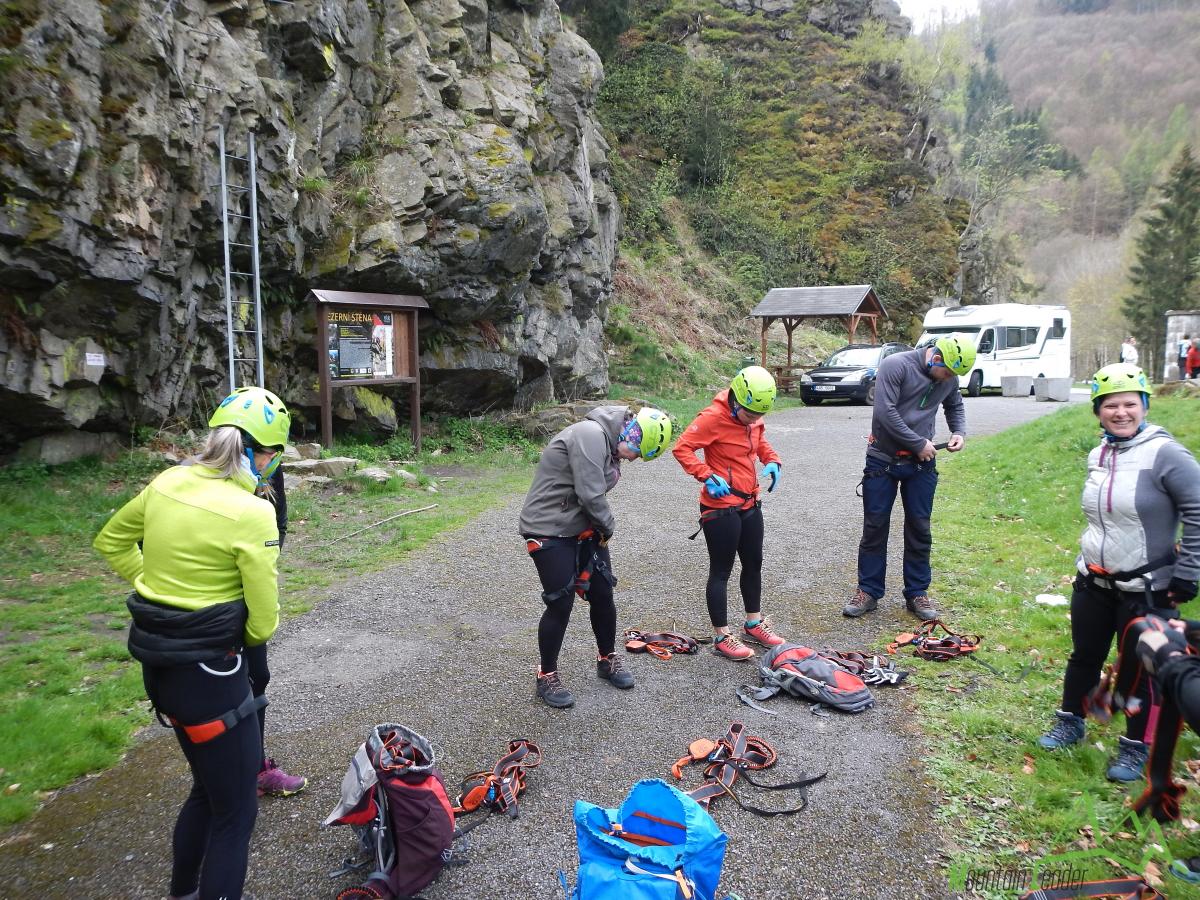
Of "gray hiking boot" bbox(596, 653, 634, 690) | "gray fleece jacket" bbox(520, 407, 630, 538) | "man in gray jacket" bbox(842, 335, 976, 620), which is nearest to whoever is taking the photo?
"gray fleece jacket" bbox(520, 407, 630, 538)

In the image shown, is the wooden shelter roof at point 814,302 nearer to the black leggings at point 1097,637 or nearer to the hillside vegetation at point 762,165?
the hillside vegetation at point 762,165

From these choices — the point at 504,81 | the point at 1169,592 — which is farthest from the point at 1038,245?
the point at 1169,592

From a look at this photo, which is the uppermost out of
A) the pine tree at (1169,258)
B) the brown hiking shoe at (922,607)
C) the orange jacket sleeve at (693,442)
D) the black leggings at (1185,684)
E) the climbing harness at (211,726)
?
the pine tree at (1169,258)

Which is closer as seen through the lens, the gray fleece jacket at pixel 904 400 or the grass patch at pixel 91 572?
the grass patch at pixel 91 572

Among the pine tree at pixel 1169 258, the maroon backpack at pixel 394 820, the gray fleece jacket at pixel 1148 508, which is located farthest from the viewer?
the pine tree at pixel 1169 258

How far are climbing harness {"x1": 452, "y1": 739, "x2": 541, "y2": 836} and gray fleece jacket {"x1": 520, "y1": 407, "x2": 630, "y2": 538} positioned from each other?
3.96 feet

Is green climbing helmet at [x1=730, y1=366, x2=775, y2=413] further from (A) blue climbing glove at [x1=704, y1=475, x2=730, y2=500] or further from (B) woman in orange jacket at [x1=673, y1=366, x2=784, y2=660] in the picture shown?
(A) blue climbing glove at [x1=704, y1=475, x2=730, y2=500]

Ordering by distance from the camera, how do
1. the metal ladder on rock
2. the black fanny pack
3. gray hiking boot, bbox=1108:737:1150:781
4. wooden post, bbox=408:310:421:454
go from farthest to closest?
wooden post, bbox=408:310:421:454
the metal ladder on rock
gray hiking boot, bbox=1108:737:1150:781
the black fanny pack

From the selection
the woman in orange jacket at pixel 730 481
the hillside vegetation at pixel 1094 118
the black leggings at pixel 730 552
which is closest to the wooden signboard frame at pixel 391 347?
the woman in orange jacket at pixel 730 481

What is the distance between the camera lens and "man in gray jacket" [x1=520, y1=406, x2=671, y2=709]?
4309 mm

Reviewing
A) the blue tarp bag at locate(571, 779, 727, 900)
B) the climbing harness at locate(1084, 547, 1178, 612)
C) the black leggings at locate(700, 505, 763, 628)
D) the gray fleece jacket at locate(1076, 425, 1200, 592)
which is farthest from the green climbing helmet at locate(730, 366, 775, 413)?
the blue tarp bag at locate(571, 779, 727, 900)

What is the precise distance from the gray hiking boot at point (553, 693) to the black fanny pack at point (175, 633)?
2.41 m

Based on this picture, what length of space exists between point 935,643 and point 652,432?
2701 millimetres

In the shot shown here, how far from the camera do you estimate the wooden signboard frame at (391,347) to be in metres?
11.8
